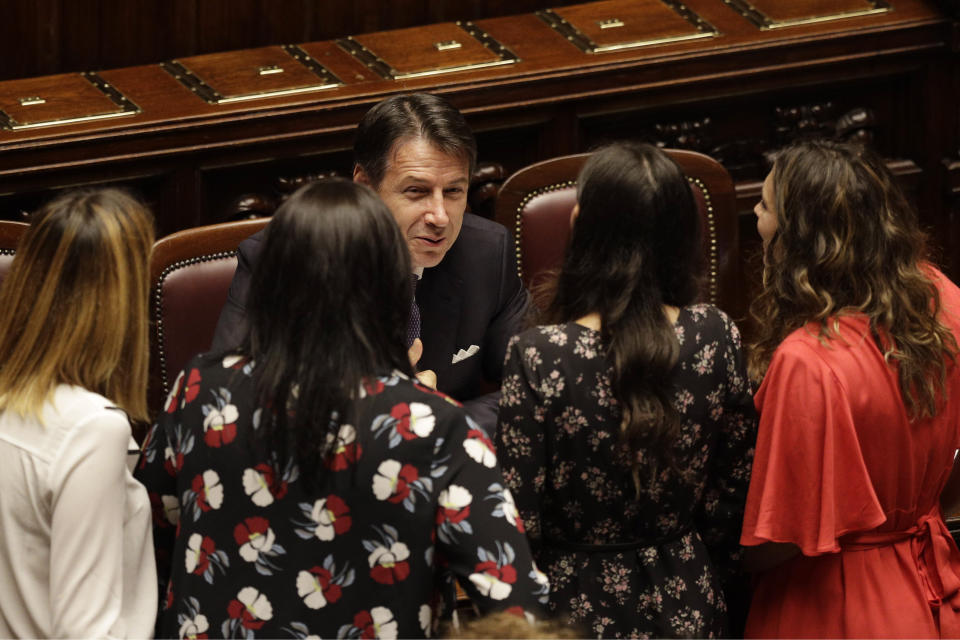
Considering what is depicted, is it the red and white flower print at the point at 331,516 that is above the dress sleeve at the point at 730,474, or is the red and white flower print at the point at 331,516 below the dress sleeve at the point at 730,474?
above

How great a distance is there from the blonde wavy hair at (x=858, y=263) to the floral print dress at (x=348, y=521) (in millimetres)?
676

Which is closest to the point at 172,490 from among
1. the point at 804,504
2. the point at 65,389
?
the point at 65,389

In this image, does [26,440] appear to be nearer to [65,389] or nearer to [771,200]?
[65,389]

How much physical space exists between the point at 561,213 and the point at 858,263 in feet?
2.78

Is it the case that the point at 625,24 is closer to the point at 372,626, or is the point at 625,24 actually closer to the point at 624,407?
the point at 624,407

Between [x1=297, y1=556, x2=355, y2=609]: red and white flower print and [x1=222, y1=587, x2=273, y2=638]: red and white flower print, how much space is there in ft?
0.17

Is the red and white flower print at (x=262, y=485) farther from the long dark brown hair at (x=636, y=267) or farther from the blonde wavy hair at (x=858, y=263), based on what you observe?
the blonde wavy hair at (x=858, y=263)

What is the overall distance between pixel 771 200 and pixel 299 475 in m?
0.94

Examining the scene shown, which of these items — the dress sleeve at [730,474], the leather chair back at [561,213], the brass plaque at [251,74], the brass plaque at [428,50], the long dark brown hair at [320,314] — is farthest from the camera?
the brass plaque at [428,50]

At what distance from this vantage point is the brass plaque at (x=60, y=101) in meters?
3.28

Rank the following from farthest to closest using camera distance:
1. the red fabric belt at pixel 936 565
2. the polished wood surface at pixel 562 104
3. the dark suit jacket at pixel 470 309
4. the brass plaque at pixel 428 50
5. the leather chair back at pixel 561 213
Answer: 1. the brass plaque at pixel 428 50
2. the polished wood surface at pixel 562 104
3. the leather chair back at pixel 561 213
4. the dark suit jacket at pixel 470 309
5. the red fabric belt at pixel 936 565

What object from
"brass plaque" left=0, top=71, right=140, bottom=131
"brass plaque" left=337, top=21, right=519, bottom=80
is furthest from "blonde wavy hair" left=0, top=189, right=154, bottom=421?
"brass plaque" left=337, top=21, right=519, bottom=80

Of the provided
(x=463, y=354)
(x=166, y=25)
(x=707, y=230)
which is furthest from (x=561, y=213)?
(x=166, y=25)

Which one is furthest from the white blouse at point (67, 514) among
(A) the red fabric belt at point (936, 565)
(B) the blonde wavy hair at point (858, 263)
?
(A) the red fabric belt at point (936, 565)
